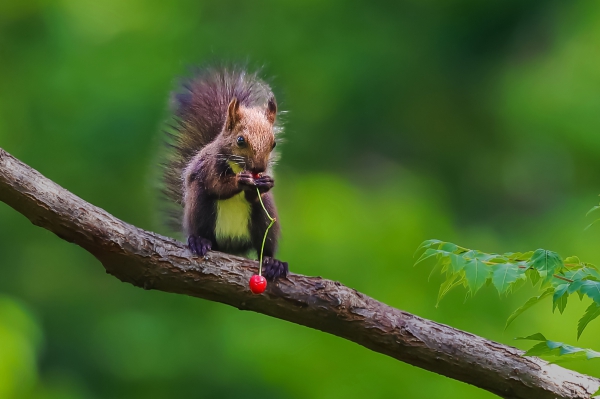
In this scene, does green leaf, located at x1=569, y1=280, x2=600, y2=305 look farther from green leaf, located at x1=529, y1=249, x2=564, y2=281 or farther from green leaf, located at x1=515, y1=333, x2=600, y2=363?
green leaf, located at x1=515, y1=333, x2=600, y2=363

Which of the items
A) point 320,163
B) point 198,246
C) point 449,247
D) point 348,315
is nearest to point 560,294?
point 449,247

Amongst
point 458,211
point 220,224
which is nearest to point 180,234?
point 220,224

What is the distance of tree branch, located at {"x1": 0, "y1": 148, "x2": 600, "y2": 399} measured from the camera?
2.72 m

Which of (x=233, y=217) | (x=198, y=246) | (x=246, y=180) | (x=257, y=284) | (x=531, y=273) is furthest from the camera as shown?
(x=233, y=217)

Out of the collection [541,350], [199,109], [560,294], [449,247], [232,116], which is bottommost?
[541,350]

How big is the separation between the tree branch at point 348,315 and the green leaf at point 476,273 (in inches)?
27.0

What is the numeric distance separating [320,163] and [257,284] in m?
5.18

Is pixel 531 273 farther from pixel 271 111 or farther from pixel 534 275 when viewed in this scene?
pixel 271 111

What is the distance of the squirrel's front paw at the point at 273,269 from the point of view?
282cm

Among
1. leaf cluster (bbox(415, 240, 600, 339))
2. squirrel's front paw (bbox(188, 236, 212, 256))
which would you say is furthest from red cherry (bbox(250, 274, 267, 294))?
leaf cluster (bbox(415, 240, 600, 339))

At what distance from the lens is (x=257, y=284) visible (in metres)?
2.71

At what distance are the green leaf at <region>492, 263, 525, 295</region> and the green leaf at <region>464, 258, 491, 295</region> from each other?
23 millimetres

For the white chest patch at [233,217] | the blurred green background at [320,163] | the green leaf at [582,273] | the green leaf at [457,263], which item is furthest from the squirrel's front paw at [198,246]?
the blurred green background at [320,163]

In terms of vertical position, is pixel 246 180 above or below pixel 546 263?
above
